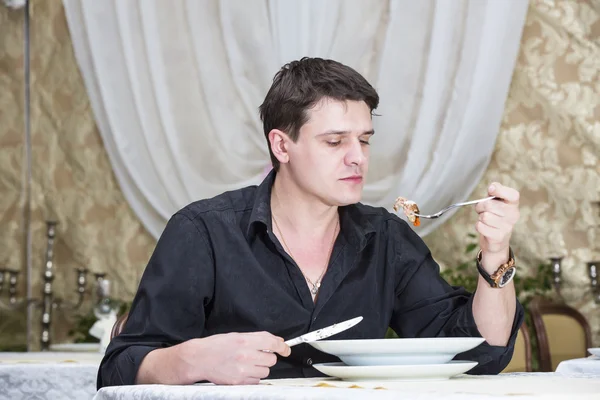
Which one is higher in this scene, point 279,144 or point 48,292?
point 279,144

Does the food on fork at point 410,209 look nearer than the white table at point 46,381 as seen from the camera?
Yes

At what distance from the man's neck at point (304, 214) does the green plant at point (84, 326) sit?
10.8ft

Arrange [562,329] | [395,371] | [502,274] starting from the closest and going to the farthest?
[395,371] < [502,274] < [562,329]

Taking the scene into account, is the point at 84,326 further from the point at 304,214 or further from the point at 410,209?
the point at 410,209

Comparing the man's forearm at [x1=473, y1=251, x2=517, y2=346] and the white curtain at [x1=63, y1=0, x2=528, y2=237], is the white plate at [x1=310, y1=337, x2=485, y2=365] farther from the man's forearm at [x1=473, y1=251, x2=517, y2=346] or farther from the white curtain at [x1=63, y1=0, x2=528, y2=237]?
the white curtain at [x1=63, y1=0, x2=528, y2=237]

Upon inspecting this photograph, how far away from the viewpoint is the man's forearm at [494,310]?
1531mm

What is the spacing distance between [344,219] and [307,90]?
25 cm

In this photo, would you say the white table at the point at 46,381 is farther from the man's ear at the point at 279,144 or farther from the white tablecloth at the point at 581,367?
the white tablecloth at the point at 581,367

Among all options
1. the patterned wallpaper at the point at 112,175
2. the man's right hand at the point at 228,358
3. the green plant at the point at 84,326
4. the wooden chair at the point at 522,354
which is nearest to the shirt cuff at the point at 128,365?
the man's right hand at the point at 228,358

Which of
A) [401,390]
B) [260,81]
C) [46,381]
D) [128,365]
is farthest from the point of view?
[260,81]

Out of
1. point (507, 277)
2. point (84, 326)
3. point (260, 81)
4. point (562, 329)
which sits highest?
point (260, 81)

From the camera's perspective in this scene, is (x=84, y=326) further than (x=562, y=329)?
Yes

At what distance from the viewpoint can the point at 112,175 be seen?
518cm

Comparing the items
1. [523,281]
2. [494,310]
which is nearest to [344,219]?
[494,310]
